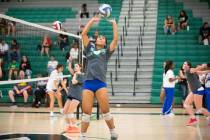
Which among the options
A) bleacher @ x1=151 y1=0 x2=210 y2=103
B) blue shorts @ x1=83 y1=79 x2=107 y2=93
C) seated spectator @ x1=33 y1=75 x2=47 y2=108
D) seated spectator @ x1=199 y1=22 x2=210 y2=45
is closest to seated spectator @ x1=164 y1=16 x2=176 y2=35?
bleacher @ x1=151 y1=0 x2=210 y2=103

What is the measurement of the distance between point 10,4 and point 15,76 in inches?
629

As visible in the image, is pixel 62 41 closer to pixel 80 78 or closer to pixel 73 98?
pixel 80 78

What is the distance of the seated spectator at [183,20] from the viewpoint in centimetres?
2203

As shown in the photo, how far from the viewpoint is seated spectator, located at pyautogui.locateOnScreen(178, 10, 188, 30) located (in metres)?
22.0

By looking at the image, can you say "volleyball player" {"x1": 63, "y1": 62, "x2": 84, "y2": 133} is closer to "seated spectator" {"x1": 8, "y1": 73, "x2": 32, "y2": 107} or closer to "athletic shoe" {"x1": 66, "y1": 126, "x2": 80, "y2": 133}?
"athletic shoe" {"x1": 66, "y1": 126, "x2": 80, "y2": 133}

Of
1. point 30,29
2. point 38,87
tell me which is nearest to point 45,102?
point 38,87

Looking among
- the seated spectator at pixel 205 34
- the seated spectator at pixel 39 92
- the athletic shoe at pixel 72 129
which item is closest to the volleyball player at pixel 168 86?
the athletic shoe at pixel 72 129

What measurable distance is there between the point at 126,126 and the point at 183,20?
11.7 m

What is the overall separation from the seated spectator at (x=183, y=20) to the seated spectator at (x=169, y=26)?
0.44m

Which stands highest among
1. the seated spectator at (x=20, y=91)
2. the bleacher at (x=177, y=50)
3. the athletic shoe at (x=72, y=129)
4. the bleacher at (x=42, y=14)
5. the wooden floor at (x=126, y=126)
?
the bleacher at (x=42, y=14)

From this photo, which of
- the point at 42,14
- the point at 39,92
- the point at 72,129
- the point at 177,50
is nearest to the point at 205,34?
the point at 177,50

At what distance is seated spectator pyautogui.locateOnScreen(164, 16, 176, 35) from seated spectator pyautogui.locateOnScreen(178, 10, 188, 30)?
0.44 m

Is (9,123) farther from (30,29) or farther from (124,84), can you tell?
(124,84)

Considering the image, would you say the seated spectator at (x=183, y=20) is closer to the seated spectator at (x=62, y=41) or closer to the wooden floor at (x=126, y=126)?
the seated spectator at (x=62, y=41)
